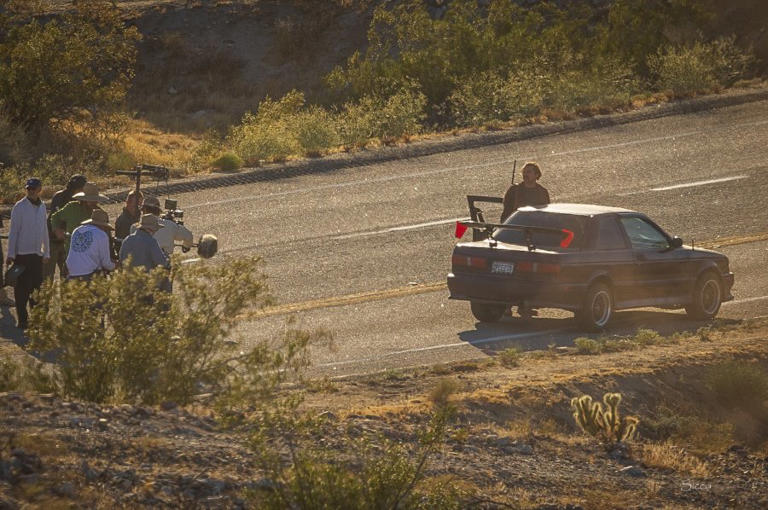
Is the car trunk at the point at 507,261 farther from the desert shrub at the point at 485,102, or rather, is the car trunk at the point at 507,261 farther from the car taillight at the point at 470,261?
the desert shrub at the point at 485,102

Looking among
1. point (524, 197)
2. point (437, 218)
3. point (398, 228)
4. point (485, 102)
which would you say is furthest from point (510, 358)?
point (485, 102)

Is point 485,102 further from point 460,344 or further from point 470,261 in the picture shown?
point 460,344

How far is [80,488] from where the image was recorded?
8656mm

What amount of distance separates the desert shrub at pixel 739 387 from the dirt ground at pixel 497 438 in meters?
0.05

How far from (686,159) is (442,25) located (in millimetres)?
9910

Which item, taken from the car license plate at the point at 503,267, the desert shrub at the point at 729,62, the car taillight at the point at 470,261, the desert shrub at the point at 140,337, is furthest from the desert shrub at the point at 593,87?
the desert shrub at the point at 140,337

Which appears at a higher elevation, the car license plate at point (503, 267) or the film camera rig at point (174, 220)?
the film camera rig at point (174, 220)

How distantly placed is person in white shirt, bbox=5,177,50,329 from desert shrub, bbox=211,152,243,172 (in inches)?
394

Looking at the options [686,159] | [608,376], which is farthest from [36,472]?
[686,159]

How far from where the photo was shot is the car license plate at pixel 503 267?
16.7 meters

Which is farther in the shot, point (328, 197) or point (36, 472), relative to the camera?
point (328, 197)

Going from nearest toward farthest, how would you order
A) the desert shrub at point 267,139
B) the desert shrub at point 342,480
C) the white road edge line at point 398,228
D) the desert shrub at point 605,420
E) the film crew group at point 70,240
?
the desert shrub at point 342,480, the desert shrub at point 605,420, the film crew group at point 70,240, the white road edge line at point 398,228, the desert shrub at point 267,139

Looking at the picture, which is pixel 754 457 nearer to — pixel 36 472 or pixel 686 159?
pixel 36 472

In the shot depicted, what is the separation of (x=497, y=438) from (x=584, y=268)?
5.28 metres
